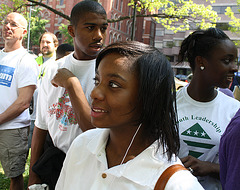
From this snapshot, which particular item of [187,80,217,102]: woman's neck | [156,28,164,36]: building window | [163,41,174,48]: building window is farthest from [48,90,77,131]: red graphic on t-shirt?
[156,28,164,36]: building window

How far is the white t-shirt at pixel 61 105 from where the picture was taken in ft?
6.40

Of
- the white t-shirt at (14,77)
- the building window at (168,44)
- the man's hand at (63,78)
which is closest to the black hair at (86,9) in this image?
the man's hand at (63,78)

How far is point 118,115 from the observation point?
124cm

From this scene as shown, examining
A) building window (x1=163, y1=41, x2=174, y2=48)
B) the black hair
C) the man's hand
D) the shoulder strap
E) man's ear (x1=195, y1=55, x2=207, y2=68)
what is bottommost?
building window (x1=163, y1=41, x2=174, y2=48)

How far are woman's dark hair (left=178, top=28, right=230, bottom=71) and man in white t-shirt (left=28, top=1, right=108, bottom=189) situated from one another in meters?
0.74

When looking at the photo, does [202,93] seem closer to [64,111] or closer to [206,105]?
[206,105]

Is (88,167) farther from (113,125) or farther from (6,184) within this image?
(6,184)

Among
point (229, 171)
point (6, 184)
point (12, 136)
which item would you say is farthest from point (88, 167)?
point (6, 184)

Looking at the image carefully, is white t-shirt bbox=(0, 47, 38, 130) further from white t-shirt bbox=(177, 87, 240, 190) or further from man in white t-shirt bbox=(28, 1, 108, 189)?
white t-shirt bbox=(177, 87, 240, 190)

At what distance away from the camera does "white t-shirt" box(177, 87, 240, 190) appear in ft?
6.05

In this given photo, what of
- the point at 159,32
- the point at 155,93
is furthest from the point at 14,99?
the point at 159,32

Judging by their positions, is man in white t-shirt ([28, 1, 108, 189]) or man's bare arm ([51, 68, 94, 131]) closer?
man's bare arm ([51, 68, 94, 131])

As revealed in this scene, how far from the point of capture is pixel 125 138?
135 centimetres

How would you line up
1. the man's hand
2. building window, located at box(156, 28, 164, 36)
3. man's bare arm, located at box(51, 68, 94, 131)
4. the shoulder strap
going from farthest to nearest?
building window, located at box(156, 28, 164, 36) → the man's hand → man's bare arm, located at box(51, 68, 94, 131) → the shoulder strap
